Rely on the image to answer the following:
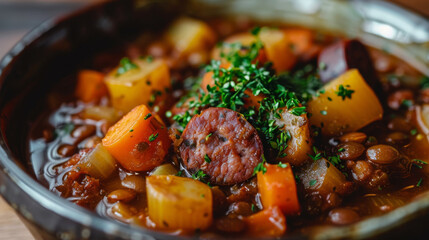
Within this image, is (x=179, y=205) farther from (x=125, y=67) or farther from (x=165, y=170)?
(x=125, y=67)

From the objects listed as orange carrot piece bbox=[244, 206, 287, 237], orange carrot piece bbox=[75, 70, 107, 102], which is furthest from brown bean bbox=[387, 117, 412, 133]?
orange carrot piece bbox=[75, 70, 107, 102]

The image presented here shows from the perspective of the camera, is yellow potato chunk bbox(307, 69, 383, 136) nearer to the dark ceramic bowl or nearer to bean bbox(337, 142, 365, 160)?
bean bbox(337, 142, 365, 160)

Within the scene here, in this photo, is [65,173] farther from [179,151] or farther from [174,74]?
[174,74]

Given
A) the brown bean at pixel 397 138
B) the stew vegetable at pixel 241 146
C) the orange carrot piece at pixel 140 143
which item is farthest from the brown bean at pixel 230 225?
the brown bean at pixel 397 138

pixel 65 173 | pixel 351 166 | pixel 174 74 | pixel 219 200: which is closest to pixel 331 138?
pixel 351 166

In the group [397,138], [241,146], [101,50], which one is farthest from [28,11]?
[397,138]
